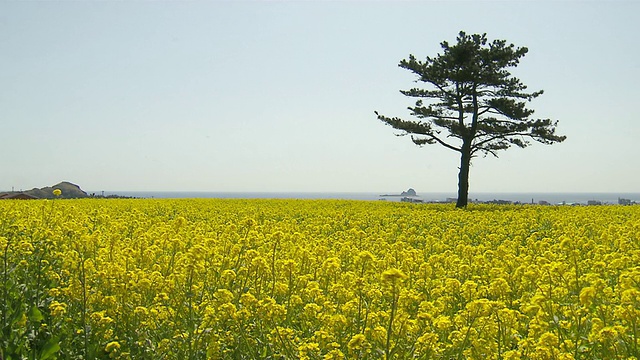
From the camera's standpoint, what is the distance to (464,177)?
27250mm

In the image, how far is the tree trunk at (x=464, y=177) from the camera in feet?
88.7

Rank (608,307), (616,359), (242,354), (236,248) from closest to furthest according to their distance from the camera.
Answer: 1. (616,359)
2. (242,354)
3. (608,307)
4. (236,248)

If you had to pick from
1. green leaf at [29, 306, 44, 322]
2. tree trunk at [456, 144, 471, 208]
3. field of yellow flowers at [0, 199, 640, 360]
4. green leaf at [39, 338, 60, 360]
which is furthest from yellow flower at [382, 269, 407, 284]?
tree trunk at [456, 144, 471, 208]

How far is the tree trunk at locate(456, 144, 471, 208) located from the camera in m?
27.0

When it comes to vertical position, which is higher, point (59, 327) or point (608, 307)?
point (608, 307)

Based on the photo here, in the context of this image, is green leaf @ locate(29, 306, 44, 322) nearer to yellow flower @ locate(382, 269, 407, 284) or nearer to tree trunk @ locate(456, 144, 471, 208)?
yellow flower @ locate(382, 269, 407, 284)

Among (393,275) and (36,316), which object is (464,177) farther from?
(393,275)

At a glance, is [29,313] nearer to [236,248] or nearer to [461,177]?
[236,248]

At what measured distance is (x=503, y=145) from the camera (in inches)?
1044

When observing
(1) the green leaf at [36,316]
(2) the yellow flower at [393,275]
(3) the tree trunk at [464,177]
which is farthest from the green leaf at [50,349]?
(3) the tree trunk at [464,177]

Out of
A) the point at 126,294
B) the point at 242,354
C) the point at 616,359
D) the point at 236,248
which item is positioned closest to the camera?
the point at 616,359

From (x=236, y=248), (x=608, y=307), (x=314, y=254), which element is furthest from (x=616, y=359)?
(x=236, y=248)

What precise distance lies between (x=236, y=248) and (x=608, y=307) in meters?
3.76

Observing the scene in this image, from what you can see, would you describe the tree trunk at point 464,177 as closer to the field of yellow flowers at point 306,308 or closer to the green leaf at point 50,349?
the field of yellow flowers at point 306,308
